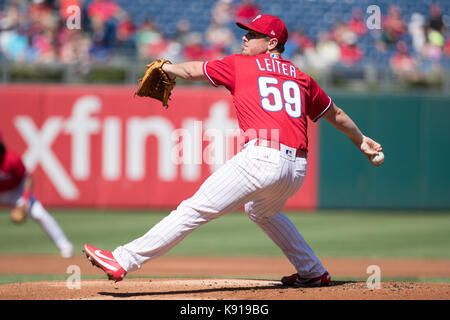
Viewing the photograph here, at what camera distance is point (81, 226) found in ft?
33.5

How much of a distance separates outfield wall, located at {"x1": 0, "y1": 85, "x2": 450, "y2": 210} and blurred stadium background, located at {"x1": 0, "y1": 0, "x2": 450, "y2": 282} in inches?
1.0

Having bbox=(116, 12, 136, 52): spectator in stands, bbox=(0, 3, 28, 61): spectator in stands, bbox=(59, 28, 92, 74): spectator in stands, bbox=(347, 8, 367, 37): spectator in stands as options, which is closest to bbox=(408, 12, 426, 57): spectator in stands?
bbox=(347, 8, 367, 37): spectator in stands

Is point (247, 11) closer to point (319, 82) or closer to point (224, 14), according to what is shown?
point (224, 14)

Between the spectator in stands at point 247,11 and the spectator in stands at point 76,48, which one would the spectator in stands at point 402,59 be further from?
the spectator in stands at point 76,48

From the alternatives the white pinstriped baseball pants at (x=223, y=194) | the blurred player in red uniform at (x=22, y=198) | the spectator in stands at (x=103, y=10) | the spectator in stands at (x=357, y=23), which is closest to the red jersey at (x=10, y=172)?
the blurred player in red uniform at (x=22, y=198)

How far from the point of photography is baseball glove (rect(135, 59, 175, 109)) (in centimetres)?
423

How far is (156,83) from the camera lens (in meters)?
4.33

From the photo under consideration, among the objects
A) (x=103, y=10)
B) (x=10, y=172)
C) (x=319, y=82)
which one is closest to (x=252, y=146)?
(x=10, y=172)

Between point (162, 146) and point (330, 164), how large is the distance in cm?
305

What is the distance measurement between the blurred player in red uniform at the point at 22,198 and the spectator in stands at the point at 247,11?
21.8 feet

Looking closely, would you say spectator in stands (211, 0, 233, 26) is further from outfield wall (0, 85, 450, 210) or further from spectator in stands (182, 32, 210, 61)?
outfield wall (0, 85, 450, 210)
